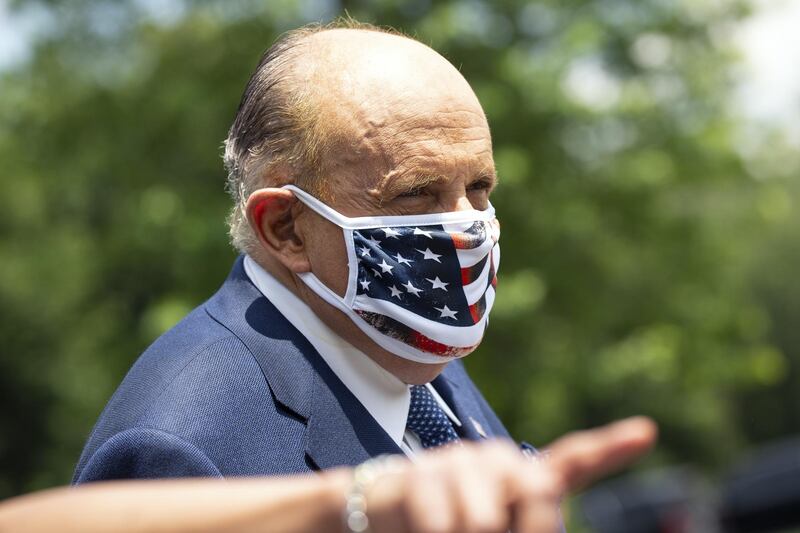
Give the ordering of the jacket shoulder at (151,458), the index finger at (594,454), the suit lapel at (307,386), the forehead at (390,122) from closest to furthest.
Answer: the index finger at (594,454) → the jacket shoulder at (151,458) → the suit lapel at (307,386) → the forehead at (390,122)

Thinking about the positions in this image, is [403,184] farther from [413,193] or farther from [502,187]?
[502,187]

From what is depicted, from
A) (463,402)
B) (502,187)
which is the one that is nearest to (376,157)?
(463,402)

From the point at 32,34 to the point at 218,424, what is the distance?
12.0 metres

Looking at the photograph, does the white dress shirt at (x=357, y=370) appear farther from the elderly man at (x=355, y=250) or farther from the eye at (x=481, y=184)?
the eye at (x=481, y=184)

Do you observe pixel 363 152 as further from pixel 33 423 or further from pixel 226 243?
pixel 33 423

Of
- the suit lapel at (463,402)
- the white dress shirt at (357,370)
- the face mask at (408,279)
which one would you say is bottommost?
the suit lapel at (463,402)

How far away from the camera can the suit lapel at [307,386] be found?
2.23m

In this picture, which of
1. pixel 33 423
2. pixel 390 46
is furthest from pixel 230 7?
pixel 390 46

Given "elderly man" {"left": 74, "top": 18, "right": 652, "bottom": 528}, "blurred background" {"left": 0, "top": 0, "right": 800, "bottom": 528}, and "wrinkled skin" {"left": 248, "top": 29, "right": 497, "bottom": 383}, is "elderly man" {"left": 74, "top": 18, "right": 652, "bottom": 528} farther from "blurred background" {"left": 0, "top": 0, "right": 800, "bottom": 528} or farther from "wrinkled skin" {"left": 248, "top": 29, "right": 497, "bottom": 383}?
"blurred background" {"left": 0, "top": 0, "right": 800, "bottom": 528}

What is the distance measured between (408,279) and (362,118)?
1.25 ft

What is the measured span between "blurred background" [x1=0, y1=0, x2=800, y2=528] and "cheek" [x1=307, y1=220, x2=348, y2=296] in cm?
641

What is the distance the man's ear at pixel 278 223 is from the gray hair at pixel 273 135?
0.15 ft

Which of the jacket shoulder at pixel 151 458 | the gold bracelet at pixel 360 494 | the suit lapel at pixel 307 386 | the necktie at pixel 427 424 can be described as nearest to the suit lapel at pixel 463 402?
the necktie at pixel 427 424

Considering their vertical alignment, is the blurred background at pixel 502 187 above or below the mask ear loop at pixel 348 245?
below
